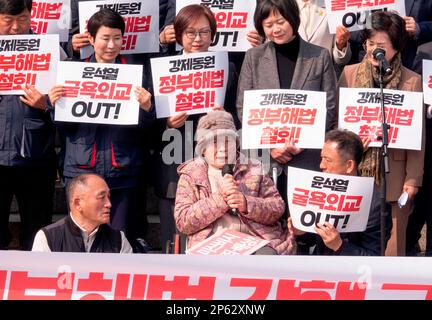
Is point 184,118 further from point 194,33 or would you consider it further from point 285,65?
point 285,65

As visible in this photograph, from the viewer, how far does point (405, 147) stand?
9.80m

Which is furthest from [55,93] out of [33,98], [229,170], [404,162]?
[404,162]

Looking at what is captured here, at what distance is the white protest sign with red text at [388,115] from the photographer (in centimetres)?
974

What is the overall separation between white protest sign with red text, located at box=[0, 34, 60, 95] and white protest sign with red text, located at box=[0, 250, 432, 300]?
7.30 feet

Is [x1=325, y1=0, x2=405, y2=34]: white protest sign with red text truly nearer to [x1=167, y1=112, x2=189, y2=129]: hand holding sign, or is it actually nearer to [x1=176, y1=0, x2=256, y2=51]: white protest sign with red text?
[x1=176, y1=0, x2=256, y2=51]: white protest sign with red text

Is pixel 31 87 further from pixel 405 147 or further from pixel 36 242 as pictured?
pixel 405 147

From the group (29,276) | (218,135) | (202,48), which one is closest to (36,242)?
(29,276)

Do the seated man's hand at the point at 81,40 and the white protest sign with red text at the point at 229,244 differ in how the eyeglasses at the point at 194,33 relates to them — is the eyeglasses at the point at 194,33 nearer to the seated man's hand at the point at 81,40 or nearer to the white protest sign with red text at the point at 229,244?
the seated man's hand at the point at 81,40

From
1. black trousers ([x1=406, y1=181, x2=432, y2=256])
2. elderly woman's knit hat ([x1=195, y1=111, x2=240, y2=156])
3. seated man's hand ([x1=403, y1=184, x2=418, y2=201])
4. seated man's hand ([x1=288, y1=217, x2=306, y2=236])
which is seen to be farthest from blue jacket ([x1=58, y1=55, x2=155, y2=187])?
black trousers ([x1=406, y1=181, x2=432, y2=256])

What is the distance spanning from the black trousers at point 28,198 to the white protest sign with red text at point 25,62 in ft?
2.25

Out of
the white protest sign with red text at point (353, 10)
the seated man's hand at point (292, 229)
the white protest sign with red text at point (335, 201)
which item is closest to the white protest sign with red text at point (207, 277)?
the white protest sign with red text at point (335, 201)

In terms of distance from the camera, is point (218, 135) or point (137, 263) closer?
point (137, 263)

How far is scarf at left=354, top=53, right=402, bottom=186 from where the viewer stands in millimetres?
9820

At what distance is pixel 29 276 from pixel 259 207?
1.86m
